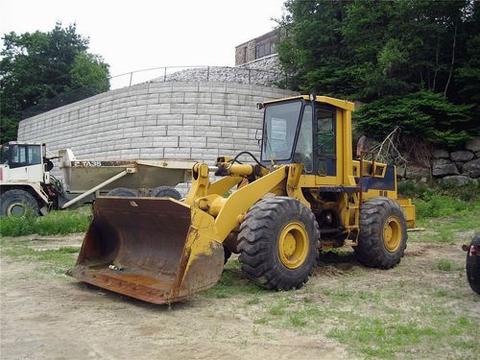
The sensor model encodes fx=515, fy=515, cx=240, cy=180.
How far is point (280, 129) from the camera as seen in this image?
7.31 metres

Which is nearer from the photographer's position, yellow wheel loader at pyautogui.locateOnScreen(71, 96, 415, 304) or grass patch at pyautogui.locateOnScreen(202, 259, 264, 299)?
yellow wheel loader at pyautogui.locateOnScreen(71, 96, 415, 304)

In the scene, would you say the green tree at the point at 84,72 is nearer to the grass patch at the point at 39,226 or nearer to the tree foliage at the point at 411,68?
the tree foliage at the point at 411,68

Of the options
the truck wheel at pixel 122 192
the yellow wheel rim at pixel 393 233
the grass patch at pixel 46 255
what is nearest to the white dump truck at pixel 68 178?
the truck wheel at pixel 122 192

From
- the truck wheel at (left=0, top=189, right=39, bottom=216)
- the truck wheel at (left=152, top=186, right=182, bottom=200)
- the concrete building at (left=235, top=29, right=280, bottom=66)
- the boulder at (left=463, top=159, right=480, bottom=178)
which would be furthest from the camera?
the concrete building at (left=235, top=29, right=280, bottom=66)

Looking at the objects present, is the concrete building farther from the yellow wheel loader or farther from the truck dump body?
the yellow wheel loader

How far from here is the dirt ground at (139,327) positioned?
Answer: 400 cm

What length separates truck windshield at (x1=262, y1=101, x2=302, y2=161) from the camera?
710 centimetres

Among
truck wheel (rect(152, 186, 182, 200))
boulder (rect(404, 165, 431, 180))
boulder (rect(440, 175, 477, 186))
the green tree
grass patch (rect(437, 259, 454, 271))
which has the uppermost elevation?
the green tree

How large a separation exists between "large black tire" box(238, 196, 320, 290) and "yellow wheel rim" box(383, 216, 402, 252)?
214 centimetres

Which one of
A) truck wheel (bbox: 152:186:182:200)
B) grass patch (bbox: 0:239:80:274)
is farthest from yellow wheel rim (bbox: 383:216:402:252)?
truck wheel (bbox: 152:186:182:200)

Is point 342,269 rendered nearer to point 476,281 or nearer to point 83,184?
point 476,281

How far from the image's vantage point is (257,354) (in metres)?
3.98

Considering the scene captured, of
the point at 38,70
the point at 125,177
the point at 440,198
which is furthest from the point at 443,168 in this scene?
the point at 38,70

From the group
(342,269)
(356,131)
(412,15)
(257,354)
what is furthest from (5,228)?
(412,15)
